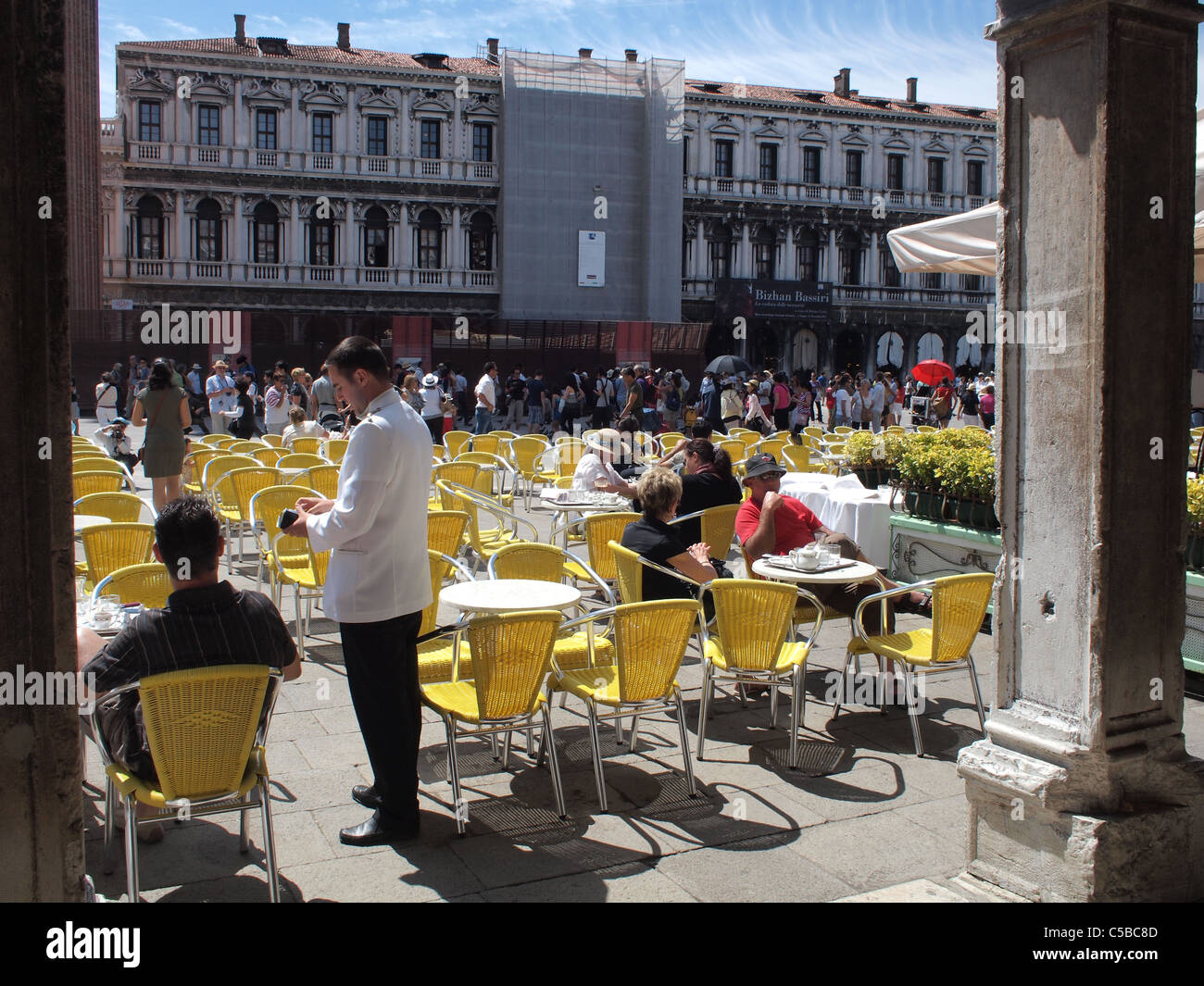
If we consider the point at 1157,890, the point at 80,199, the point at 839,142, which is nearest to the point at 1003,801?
the point at 1157,890

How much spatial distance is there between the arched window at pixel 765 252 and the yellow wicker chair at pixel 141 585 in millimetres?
40425

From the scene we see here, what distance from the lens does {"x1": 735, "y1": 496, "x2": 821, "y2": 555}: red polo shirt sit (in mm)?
5867

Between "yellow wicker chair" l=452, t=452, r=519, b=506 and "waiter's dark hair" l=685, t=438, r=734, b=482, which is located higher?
"waiter's dark hair" l=685, t=438, r=734, b=482

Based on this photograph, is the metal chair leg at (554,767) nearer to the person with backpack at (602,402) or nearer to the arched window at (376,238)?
the person with backpack at (602,402)

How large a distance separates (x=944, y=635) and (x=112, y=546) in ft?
13.2

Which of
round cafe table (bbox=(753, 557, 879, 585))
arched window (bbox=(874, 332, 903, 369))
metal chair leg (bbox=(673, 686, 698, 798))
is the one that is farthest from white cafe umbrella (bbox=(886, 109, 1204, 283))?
arched window (bbox=(874, 332, 903, 369))

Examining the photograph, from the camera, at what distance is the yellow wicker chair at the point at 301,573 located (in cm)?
596

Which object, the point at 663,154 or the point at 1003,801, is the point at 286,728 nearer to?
the point at 1003,801

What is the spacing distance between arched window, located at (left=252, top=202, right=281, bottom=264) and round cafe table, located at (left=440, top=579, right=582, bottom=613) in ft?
114

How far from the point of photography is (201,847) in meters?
3.65

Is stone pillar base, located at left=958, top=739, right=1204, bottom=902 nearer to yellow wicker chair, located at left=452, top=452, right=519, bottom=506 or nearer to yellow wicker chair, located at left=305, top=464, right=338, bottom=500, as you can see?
yellow wicker chair, located at left=305, top=464, right=338, bottom=500

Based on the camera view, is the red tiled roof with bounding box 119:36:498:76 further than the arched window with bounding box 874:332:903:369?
No
